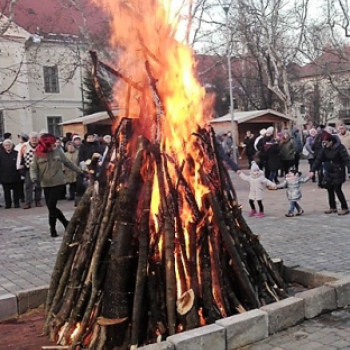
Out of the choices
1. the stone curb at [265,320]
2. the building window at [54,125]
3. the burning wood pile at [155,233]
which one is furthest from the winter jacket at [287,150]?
the building window at [54,125]

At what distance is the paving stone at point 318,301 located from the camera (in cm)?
527

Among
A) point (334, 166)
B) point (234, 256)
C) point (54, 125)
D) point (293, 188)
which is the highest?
point (54, 125)

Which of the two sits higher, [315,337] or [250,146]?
[250,146]

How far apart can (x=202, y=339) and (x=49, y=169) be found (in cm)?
650

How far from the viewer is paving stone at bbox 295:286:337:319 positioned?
5270 millimetres

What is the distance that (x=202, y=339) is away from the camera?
173 inches

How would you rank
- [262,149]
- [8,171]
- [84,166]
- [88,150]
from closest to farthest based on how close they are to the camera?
[84,166] < [8,171] < [88,150] < [262,149]

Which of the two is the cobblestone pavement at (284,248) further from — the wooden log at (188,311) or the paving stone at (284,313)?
the wooden log at (188,311)

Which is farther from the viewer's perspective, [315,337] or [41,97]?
[41,97]

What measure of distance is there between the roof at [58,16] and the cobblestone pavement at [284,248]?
6874 millimetres

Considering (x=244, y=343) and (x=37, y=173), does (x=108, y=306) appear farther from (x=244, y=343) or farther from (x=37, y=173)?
(x=37, y=173)

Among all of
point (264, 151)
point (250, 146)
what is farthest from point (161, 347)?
point (250, 146)

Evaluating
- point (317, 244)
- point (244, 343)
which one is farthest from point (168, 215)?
point (317, 244)

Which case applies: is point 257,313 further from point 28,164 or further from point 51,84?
point 51,84
